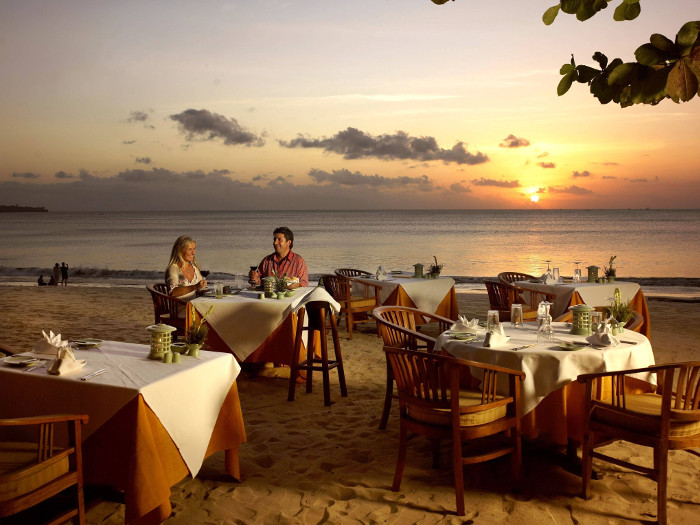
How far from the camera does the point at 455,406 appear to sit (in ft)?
10.3

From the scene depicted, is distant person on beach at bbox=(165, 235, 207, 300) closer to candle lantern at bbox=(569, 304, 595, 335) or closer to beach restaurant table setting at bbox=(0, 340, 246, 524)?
beach restaurant table setting at bbox=(0, 340, 246, 524)

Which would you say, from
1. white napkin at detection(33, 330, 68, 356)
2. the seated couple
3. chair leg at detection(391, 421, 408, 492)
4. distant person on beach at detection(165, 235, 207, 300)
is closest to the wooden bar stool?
the seated couple

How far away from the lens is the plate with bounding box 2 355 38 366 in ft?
10.3

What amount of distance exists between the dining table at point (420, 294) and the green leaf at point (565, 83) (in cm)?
655

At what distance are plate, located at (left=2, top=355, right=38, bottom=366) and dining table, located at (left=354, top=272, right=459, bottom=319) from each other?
5293 mm

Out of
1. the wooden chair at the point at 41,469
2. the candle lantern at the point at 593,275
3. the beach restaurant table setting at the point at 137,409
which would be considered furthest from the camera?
the candle lantern at the point at 593,275

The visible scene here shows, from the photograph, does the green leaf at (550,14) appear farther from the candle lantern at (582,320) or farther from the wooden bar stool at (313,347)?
the wooden bar stool at (313,347)

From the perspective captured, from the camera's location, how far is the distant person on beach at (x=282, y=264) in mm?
6535

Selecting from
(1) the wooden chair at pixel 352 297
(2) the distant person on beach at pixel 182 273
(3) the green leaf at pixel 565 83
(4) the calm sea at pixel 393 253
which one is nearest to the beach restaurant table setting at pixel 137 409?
(3) the green leaf at pixel 565 83

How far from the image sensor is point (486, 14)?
25.1 feet

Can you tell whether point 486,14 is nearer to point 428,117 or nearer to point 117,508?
point 117,508

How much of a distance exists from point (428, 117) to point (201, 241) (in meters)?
26.1

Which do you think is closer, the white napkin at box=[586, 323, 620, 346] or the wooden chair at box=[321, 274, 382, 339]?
the white napkin at box=[586, 323, 620, 346]

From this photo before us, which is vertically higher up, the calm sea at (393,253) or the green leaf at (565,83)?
the green leaf at (565,83)
